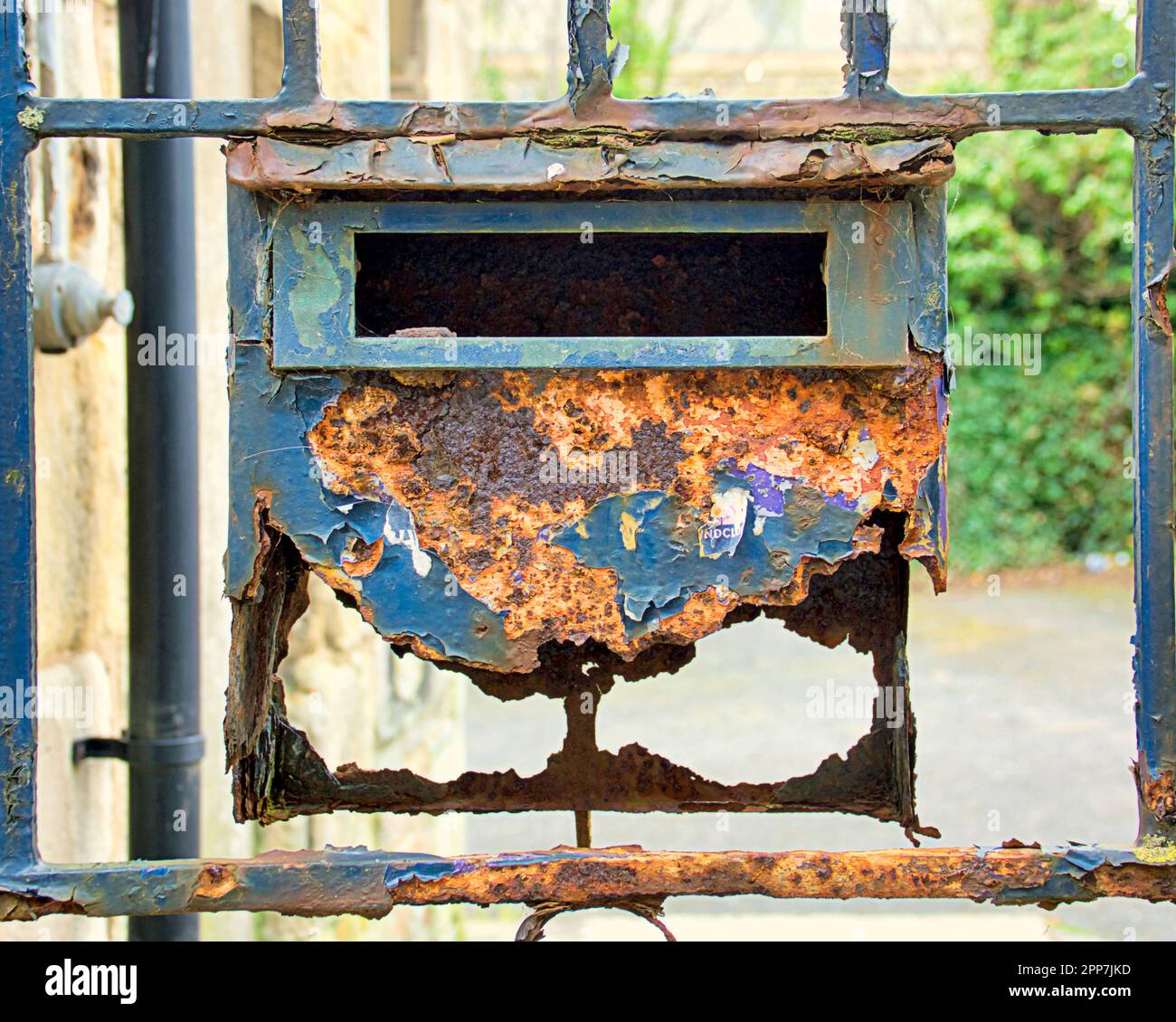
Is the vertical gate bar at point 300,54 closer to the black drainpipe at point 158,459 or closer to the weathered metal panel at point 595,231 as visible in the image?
the weathered metal panel at point 595,231

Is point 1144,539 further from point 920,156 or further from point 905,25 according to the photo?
point 905,25

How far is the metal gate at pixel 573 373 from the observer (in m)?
1.35

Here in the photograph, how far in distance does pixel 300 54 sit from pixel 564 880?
3.27ft

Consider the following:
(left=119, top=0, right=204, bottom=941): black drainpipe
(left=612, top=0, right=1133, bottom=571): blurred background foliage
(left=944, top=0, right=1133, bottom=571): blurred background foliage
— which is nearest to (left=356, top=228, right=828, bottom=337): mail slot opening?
(left=119, top=0, right=204, bottom=941): black drainpipe

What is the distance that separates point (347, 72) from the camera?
3.50 meters

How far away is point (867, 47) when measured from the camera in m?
1.36

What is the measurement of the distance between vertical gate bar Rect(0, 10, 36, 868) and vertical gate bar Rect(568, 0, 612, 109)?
0.63 meters

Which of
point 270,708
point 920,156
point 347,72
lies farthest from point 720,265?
point 347,72

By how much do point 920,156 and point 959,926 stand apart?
313 cm

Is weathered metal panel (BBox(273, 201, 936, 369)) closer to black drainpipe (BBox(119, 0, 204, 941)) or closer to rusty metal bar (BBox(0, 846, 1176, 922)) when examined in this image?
rusty metal bar (BBox(0, 846, 1176, 922))

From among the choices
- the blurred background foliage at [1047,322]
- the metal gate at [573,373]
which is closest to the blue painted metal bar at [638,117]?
the metal gate at [573,373]

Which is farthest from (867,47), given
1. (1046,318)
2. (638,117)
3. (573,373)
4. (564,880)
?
(1046,318)

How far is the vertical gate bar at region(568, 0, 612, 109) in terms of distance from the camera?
52.8 inches

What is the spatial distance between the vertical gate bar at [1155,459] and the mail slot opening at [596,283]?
0.44 m
